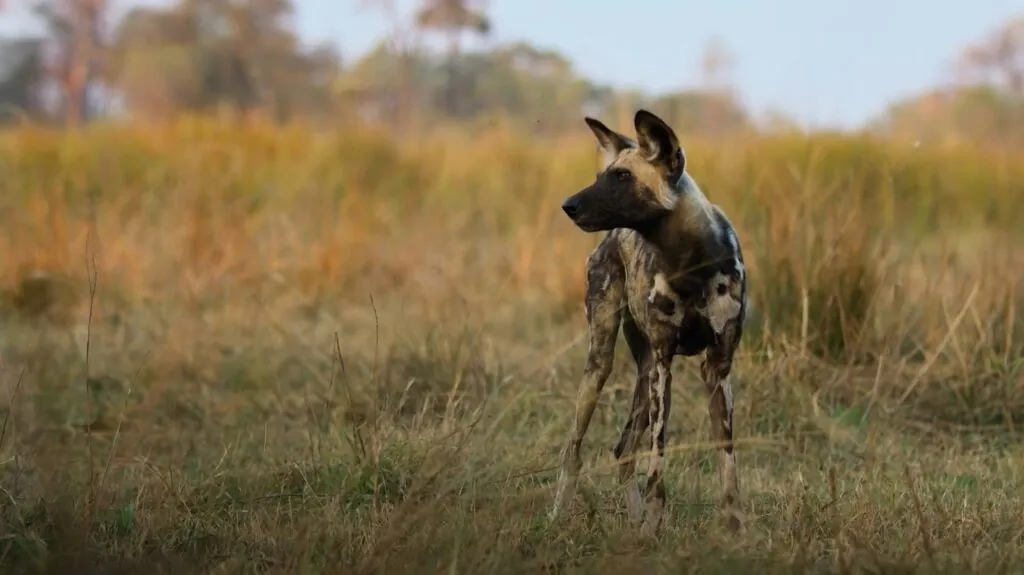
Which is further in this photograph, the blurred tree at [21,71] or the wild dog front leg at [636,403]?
the blurred tree at [21,71]

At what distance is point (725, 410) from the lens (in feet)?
8.44

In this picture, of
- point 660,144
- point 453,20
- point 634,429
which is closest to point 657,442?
point 634,429

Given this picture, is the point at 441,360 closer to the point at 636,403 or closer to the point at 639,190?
the point at 636,403

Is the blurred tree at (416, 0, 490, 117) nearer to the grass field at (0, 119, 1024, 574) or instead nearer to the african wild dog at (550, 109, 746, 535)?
the grass field at (0, 119, 1024, 574)

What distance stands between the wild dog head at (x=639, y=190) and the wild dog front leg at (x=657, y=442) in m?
0.36

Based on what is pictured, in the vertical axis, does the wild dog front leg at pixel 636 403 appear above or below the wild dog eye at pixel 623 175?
below

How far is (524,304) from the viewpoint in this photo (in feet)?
19.4

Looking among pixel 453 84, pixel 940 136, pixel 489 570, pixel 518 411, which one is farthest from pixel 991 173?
pixel 489 570

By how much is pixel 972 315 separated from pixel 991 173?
439cm

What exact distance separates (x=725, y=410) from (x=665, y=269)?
0.39 m

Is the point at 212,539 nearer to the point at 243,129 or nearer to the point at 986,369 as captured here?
the point at 986,369

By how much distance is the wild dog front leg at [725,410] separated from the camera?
251 centimetres

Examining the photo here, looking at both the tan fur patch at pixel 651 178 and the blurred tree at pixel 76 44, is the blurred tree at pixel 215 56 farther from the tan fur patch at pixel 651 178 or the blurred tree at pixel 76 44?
the tan fur patch at pixel 651 178

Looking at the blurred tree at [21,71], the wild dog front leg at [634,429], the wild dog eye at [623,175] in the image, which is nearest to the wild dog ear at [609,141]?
the wild dog eye at [623,175]
